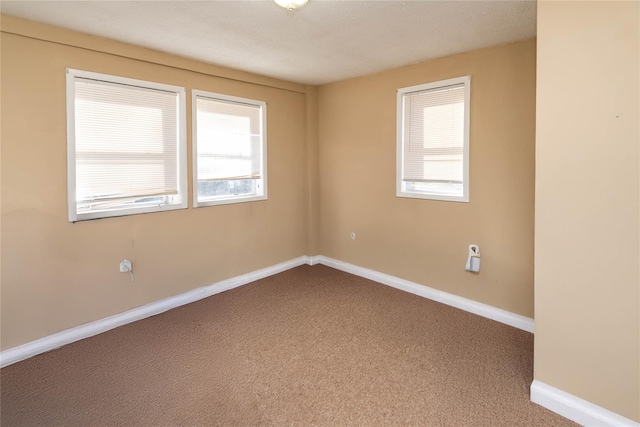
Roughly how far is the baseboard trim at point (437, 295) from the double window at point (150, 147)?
56.5 inches

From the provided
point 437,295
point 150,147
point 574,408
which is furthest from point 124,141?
point 574,408

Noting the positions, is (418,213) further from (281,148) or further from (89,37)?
(89,37)

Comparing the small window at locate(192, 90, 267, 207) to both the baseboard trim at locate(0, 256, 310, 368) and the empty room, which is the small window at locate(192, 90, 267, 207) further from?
the baseboard trim at locate(0, 256, 310, 368)

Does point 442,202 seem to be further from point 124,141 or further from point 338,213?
point 124,141

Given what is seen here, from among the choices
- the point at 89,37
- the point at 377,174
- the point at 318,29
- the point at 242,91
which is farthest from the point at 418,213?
the point at 89,37

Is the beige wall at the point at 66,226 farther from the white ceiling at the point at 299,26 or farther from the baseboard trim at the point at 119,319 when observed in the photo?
the white ceiling at the point at 299,26

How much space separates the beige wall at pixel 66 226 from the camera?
2438mm

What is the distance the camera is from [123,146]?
2.96 meters

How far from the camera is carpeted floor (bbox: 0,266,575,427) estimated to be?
192cm

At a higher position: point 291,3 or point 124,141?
point 291,3

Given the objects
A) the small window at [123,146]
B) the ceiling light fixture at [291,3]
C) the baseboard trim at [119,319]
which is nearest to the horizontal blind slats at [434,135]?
the ceiling light fixture at [291,3]

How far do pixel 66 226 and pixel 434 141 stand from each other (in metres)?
3.34

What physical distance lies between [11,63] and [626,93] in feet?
12.2

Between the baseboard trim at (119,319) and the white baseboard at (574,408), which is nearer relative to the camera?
the white baseboard at (574,408)
